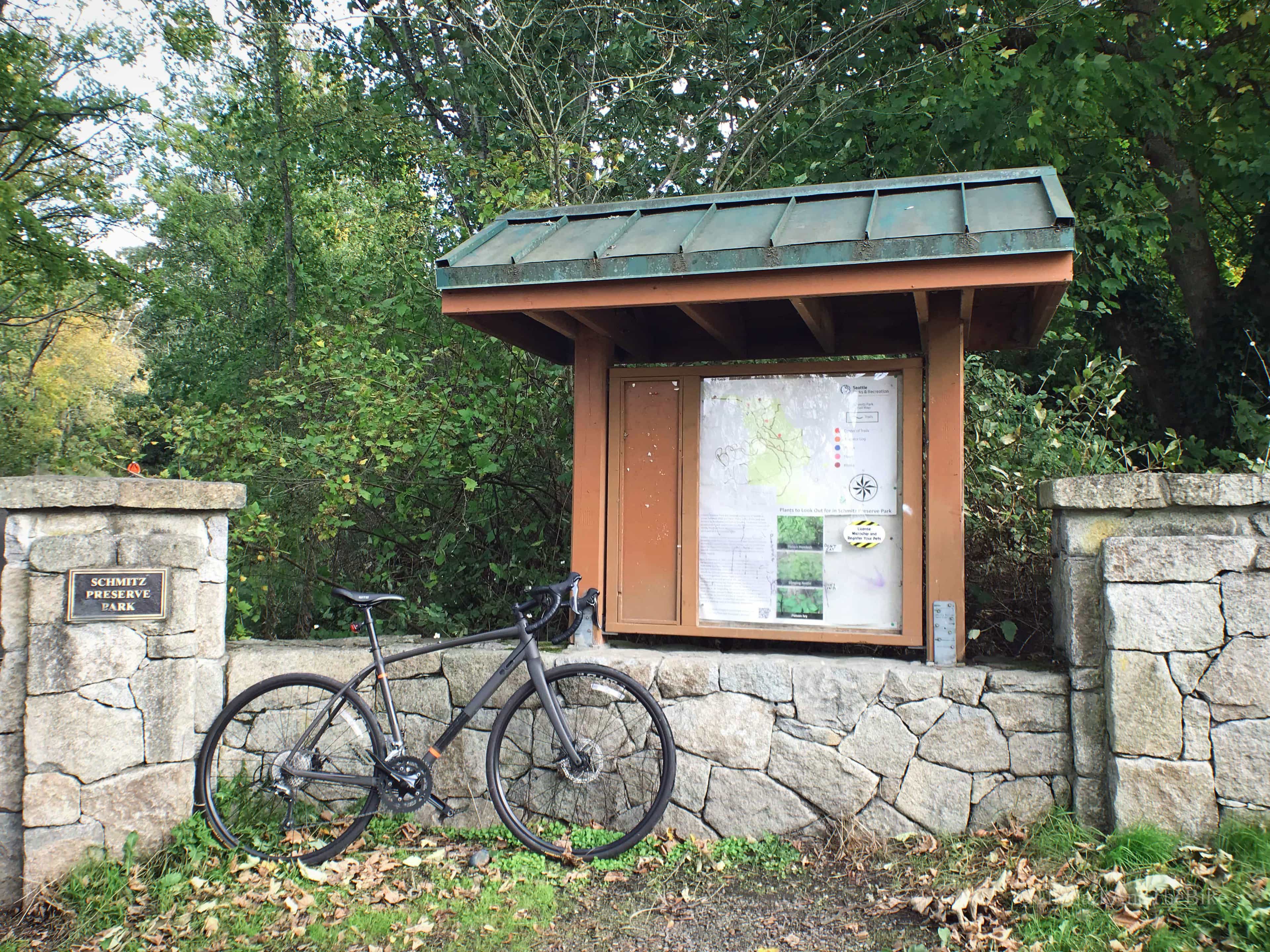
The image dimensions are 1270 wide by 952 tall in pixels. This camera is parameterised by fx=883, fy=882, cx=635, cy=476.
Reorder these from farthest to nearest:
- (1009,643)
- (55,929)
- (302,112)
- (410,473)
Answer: (302,112)
(410,473)
(1009,643)
(55,929)

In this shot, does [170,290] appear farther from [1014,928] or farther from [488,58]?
[1014,928]

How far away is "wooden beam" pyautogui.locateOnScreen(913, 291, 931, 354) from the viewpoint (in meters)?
3.58

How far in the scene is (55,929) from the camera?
3.38m

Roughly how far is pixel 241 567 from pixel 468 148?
4823mm

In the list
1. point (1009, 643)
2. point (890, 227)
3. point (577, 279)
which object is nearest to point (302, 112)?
point (577, 279)

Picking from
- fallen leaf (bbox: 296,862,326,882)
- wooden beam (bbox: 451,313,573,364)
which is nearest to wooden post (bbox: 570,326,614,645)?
wooden beam (bbox: 451,313,573,364)

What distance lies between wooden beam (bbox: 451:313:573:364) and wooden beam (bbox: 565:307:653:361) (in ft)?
1.02

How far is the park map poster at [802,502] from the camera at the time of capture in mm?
4004

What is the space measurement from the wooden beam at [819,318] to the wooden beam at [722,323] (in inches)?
12.7

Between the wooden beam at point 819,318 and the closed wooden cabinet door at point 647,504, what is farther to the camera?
the closed wooden cabinet door at point 647,504

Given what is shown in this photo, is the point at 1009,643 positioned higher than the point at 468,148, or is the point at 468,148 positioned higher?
the point at 468,148

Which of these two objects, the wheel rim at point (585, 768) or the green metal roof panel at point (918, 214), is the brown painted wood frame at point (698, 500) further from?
the green metal roof panel at point (918, 214)

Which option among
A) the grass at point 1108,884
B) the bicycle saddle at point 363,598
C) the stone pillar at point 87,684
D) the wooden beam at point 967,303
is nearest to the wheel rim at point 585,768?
the bicycle saddle at point 363,598

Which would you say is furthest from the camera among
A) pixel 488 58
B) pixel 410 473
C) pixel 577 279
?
pixel 488 58
